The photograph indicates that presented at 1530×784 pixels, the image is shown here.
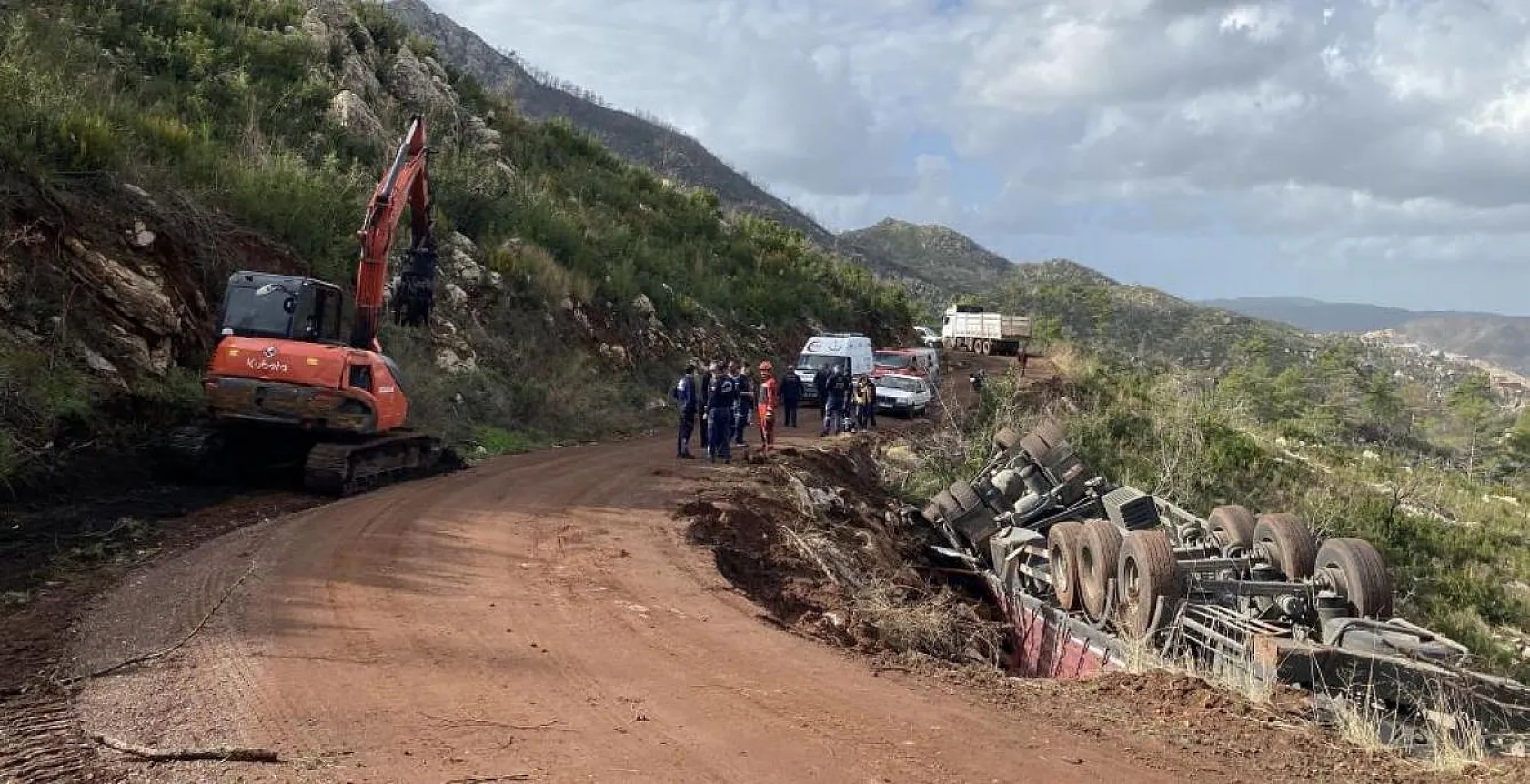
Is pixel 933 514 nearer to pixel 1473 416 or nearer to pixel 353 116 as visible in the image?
pixel 353 116

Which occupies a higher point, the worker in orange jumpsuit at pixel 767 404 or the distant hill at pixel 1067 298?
the distant hill at pixel 1067 298

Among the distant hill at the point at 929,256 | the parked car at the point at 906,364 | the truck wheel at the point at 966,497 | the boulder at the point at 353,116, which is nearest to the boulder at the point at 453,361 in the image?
the boulder at the point at 353,116

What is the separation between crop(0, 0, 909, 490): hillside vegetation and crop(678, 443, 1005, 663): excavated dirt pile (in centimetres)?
681

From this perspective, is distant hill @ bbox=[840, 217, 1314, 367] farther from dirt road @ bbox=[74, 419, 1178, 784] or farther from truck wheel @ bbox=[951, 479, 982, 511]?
dirt road @ bbox=[74, 419, 1178, 784]

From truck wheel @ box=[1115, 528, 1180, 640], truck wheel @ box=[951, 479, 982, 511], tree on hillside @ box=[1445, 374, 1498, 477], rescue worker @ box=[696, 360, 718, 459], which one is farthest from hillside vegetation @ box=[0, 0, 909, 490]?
tree on hillside @ box=[1445, 374, 1498, 477]

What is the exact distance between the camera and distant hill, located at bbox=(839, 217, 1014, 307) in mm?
139263

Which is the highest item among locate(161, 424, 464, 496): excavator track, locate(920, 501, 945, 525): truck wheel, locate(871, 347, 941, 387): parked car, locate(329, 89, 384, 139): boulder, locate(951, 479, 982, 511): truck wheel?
locate(329, 89, 384, 139): boulder

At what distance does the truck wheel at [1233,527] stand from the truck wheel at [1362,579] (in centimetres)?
191

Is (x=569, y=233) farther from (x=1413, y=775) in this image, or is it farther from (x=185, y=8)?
(x=1413, y=775)

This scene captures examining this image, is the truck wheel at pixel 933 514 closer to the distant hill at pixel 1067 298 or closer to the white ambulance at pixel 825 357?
the white ambulance at pixel 825 357

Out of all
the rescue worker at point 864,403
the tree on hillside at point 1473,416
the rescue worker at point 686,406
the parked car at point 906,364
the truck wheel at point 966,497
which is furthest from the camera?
the tree on hillside at point 1473,416

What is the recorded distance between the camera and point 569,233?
31203 millimetres

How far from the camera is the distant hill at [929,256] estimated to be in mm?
139263

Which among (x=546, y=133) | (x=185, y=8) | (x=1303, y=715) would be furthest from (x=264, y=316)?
(x=546, y=133)
